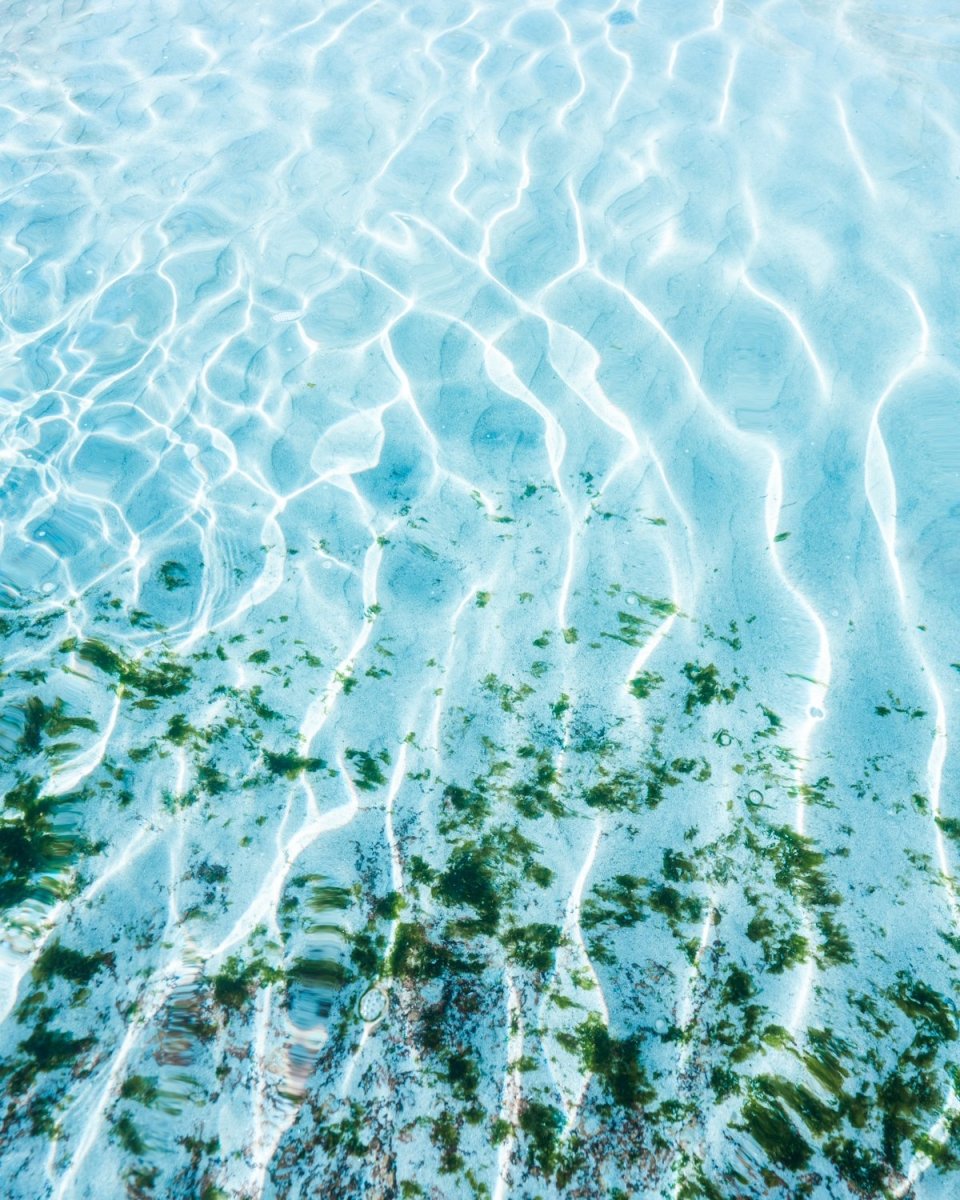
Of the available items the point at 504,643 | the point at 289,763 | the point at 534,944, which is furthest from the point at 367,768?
the point at 534,944

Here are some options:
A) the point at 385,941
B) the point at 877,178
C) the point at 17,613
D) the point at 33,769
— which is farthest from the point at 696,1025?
the point at 877,178

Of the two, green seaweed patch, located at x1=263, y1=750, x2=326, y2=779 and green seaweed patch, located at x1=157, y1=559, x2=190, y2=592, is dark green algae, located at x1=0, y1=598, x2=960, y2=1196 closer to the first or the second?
green seaweed patch, located at x1=263, y1=750, x2=326, y2=779

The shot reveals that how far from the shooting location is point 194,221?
4.07m

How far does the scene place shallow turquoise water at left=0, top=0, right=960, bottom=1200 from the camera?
1683 mm

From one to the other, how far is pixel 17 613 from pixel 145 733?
2.79 ft

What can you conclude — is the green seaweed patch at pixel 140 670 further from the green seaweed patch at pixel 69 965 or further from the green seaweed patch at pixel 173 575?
the green seaweed patch at pixel 69 965

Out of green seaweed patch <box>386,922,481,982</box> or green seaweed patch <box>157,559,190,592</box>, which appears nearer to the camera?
green seaweed patch <box>386,922,481,982</box>

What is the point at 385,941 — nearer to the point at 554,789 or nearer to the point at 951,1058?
the point at 554,789

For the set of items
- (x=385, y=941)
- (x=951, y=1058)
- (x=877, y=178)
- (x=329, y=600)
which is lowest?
(x=385, y=941)

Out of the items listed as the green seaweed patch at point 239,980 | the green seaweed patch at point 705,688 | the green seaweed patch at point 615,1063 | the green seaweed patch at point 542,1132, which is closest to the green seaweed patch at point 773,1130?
the green seaweed patch at point 615,1063

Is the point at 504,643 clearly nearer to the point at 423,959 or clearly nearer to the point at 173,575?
the point at 423,959

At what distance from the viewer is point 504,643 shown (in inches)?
96.3

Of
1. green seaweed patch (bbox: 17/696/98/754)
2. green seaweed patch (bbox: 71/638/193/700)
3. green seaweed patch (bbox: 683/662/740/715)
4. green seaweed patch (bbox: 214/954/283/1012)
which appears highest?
green seaweed patch (bbox: 683/662/740/715)

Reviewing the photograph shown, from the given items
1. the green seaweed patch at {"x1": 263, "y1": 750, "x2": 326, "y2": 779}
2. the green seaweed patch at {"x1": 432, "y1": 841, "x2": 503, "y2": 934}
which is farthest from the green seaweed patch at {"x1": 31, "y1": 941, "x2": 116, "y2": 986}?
the green seaweed patch at {"x1": 432, "y1": 841, "x2": 503, "y2": 934}
